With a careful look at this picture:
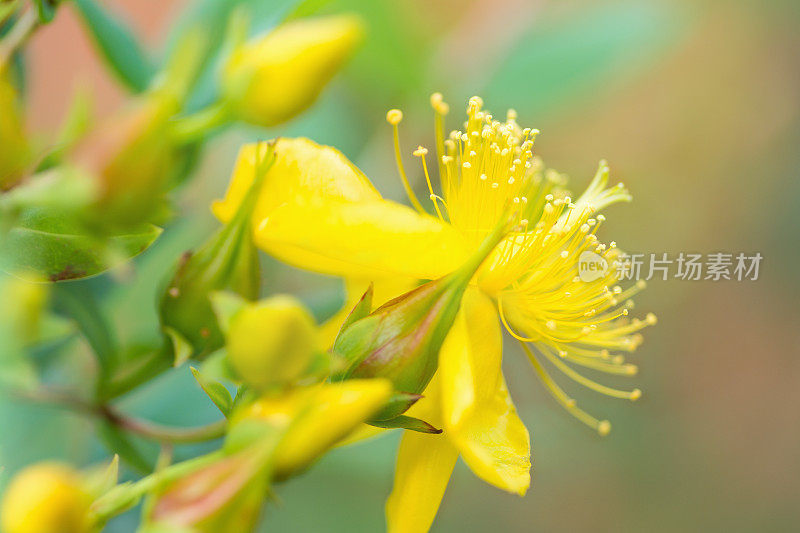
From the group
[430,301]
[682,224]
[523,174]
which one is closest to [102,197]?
[430,301]

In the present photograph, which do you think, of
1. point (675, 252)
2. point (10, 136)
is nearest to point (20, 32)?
point (10, 136)

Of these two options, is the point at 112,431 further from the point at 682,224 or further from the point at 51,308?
the point at 682,224

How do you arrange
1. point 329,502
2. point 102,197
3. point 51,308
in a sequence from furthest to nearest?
point 329,502 < point 51,308 < point 102,197

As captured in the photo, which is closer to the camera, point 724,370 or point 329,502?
point 329,502

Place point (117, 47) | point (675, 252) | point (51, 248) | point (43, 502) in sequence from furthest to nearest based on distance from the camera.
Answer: point (675, 252) → point (117, 47) → point (51, 248) → point (43, 502)

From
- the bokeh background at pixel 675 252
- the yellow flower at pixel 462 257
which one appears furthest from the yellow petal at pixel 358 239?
the bokeh background at pixel 675 252

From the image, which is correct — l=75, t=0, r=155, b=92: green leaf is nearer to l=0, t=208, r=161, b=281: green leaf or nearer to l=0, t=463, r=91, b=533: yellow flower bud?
l=0, t=208, r=161, b=281: green leaf

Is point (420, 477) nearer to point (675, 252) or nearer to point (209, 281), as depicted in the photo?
point (209, 281)
